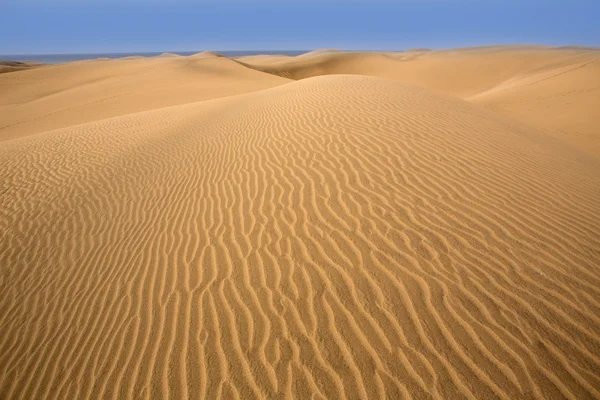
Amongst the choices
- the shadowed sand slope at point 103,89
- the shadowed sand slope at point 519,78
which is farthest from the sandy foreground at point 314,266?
the shadowed sand slope at point 103,89

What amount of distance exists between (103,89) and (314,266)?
86.3ft

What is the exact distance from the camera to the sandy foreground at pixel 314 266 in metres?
2.71

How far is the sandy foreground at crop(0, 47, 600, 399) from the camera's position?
2.71m

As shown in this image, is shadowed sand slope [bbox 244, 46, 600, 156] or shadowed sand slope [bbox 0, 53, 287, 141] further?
shadowed sand slope [bbox 0, 53, 287, 141]

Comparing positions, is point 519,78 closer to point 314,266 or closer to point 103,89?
point 314,266

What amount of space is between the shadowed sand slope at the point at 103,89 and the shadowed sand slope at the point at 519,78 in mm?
13969

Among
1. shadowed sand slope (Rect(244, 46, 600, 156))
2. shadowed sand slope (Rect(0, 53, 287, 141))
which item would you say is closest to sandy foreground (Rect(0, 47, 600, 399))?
shadowed sand slope (Rect(244, 46, 600, 156))

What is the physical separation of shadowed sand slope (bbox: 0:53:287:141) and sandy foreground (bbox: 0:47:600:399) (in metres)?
12.9

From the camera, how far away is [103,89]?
24547 millimetres

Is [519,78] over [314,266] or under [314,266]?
under

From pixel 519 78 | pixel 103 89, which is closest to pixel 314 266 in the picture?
pixel 103 89

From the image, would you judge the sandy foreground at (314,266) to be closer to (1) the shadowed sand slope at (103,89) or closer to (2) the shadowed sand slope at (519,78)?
(2) the shadowed sand slope at (519,78)

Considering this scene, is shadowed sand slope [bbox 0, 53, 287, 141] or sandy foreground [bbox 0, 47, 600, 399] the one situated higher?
sandy foreground [bbox 0, 47, 600, 399]

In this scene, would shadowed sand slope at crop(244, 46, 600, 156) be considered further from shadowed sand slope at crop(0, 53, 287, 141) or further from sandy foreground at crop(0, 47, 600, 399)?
shadowed sand slope at crop(0, 53, 287, 141)
